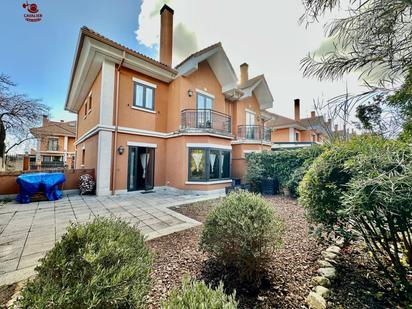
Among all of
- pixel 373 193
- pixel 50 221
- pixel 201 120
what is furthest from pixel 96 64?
pixel 373 193

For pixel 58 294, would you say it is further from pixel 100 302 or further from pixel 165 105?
pixel 165 105

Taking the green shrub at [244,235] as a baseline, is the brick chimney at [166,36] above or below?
above

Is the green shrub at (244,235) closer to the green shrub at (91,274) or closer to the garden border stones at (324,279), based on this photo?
the garden border stones at (324,279)

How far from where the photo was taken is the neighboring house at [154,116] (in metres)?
9.12

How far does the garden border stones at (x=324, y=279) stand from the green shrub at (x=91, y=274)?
76.9 inches

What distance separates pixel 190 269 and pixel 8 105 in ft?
64.3

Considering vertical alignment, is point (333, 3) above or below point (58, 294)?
above

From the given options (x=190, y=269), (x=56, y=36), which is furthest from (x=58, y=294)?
(x=56, y=36)

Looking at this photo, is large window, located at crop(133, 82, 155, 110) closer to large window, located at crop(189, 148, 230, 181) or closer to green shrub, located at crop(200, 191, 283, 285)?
large window, located at crop(189, 148, 230, 181)

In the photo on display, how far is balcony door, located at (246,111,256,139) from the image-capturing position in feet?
52.1

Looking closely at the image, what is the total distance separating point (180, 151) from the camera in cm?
1062

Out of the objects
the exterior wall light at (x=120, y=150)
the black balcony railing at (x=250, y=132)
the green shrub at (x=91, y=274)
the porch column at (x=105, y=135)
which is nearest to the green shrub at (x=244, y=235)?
the green shrub at (x=91, y=274)

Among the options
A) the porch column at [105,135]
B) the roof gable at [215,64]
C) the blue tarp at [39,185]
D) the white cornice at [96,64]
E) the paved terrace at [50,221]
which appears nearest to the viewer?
the paved terrace at [50,221]

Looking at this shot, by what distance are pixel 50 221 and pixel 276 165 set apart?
1014cm
